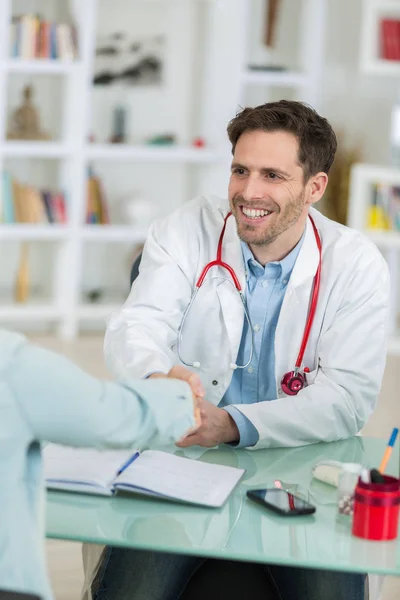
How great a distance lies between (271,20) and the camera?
262 inches

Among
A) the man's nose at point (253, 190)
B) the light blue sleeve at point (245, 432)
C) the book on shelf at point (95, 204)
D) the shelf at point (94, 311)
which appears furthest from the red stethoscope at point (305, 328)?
the book on shelf at point (95, 204)

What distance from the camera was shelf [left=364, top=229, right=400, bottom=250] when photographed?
606 centimetres

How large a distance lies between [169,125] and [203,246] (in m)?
4.34

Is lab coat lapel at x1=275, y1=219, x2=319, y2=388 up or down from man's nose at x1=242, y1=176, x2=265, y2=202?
down

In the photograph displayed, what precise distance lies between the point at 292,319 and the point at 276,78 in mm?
4236

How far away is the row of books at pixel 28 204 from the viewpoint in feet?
19.8

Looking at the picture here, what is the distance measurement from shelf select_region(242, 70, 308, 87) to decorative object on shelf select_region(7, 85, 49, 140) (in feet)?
4.21

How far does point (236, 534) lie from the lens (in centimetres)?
166

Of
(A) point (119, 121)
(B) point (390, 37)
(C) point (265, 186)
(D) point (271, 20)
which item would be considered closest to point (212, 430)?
(C) point (265, 186)

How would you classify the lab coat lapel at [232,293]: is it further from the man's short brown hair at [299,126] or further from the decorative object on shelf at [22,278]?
the decorative object on shelf at [22,278]

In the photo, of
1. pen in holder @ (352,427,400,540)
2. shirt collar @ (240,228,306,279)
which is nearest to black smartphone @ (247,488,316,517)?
pen in holder @ (352,427,400,540)

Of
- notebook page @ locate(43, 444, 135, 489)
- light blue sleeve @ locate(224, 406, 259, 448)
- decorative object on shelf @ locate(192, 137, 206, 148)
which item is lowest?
light blue sleeve @ locate(224, 406, 259, 448)

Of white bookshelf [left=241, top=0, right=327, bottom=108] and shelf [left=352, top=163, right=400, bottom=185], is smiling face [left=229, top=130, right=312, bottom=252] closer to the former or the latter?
shelf [left=352, top=163, right=400, bottom=185]

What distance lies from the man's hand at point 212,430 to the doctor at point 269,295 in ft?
0.54
